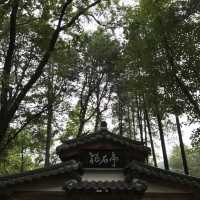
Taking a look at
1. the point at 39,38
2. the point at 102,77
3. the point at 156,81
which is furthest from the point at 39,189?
the point at 102,77

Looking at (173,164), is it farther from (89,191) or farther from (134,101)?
(89,191)

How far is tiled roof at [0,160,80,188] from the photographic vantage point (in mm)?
11430

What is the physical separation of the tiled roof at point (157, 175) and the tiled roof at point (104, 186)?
102cm

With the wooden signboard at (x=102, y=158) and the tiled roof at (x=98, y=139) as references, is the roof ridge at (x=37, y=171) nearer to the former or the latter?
the wooden signboard at (x=102, y=158)

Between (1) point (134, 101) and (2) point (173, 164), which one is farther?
(2) point (173, 164)

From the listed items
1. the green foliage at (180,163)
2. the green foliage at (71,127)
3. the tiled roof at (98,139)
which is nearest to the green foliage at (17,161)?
the green foliage at (71,127)

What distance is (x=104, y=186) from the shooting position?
11.0 meters

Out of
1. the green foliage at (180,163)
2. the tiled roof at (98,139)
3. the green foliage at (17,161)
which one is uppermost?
the green foliage at (180,163)

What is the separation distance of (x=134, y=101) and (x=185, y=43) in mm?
8894

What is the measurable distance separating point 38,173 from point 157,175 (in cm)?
431

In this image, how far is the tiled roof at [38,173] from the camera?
11.4 metres

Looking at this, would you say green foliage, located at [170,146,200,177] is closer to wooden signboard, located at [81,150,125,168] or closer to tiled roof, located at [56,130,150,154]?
tiled roof, located at [56,130,150,154]

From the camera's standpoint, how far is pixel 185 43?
14.8 metres

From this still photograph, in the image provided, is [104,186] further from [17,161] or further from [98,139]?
[17,161]
